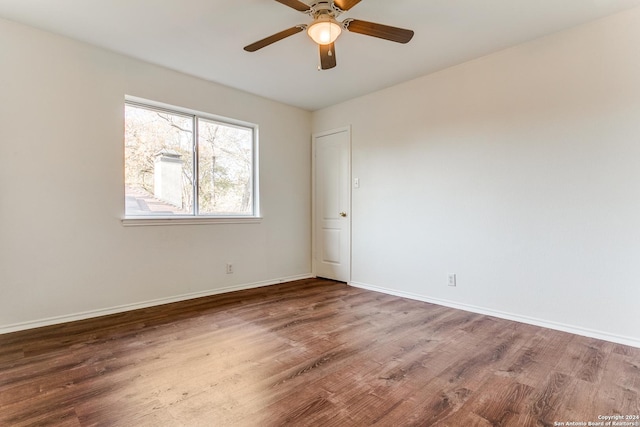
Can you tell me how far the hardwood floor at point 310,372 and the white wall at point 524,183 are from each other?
36cm

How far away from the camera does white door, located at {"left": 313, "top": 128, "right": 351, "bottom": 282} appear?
14.0 feet

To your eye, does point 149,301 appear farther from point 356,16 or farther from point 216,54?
point 356,16

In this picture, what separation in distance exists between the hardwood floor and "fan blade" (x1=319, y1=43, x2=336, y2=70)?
2135 millimetres

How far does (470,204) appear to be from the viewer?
3.10m

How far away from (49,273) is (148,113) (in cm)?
180

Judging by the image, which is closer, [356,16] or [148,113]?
[356,16]

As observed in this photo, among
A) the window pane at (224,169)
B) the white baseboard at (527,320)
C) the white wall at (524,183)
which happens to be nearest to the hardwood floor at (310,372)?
the white baseboard at (527,320)

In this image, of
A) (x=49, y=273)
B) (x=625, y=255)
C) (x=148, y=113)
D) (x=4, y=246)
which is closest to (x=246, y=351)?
(x=49, y=273)

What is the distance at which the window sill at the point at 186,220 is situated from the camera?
3.09 m

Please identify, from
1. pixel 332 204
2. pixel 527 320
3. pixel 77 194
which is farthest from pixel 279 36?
pixel 527 320

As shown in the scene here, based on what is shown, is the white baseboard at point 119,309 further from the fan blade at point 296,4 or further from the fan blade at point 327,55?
the fan blade at point 296,4

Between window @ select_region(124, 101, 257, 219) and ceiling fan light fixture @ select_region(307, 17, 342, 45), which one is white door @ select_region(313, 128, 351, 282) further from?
ceiling fan light fixture @ select_region(307, 17, 342, 45)

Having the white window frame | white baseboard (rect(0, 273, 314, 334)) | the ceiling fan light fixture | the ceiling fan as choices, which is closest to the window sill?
the white window frame

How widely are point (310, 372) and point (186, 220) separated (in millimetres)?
2362
